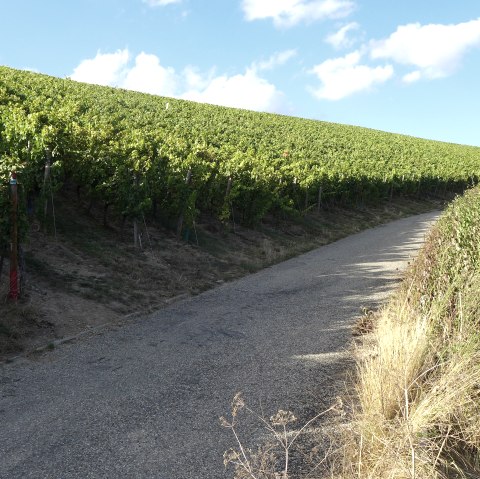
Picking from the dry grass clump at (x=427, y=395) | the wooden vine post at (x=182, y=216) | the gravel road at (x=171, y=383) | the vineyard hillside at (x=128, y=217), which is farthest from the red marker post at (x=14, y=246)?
the wooden vine post at (x=182, y=216)

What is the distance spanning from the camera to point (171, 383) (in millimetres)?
6199

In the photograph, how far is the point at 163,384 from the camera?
20.2 feet

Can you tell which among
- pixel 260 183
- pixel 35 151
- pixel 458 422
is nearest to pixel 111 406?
pixel 458 422

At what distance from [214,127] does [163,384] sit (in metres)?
39.2

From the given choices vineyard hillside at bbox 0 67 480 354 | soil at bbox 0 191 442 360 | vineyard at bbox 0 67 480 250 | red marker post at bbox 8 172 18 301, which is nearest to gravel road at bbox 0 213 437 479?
soil at bbox 0 191 442 360

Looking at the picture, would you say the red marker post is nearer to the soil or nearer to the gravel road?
→ the soil

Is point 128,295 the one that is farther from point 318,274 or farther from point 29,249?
point 318,274

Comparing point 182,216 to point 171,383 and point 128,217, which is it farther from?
point 171,383

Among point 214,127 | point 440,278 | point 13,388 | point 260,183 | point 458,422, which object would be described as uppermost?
point 214,127

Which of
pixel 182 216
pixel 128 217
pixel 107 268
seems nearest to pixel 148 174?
pixel 128 217

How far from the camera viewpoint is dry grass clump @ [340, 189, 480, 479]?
3.76 meters

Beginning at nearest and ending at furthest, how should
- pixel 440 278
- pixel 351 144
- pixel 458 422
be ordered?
pixel 458 422, pixel 440 278, pixel 351 144

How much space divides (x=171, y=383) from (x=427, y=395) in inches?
134

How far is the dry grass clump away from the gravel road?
3.90 feet
